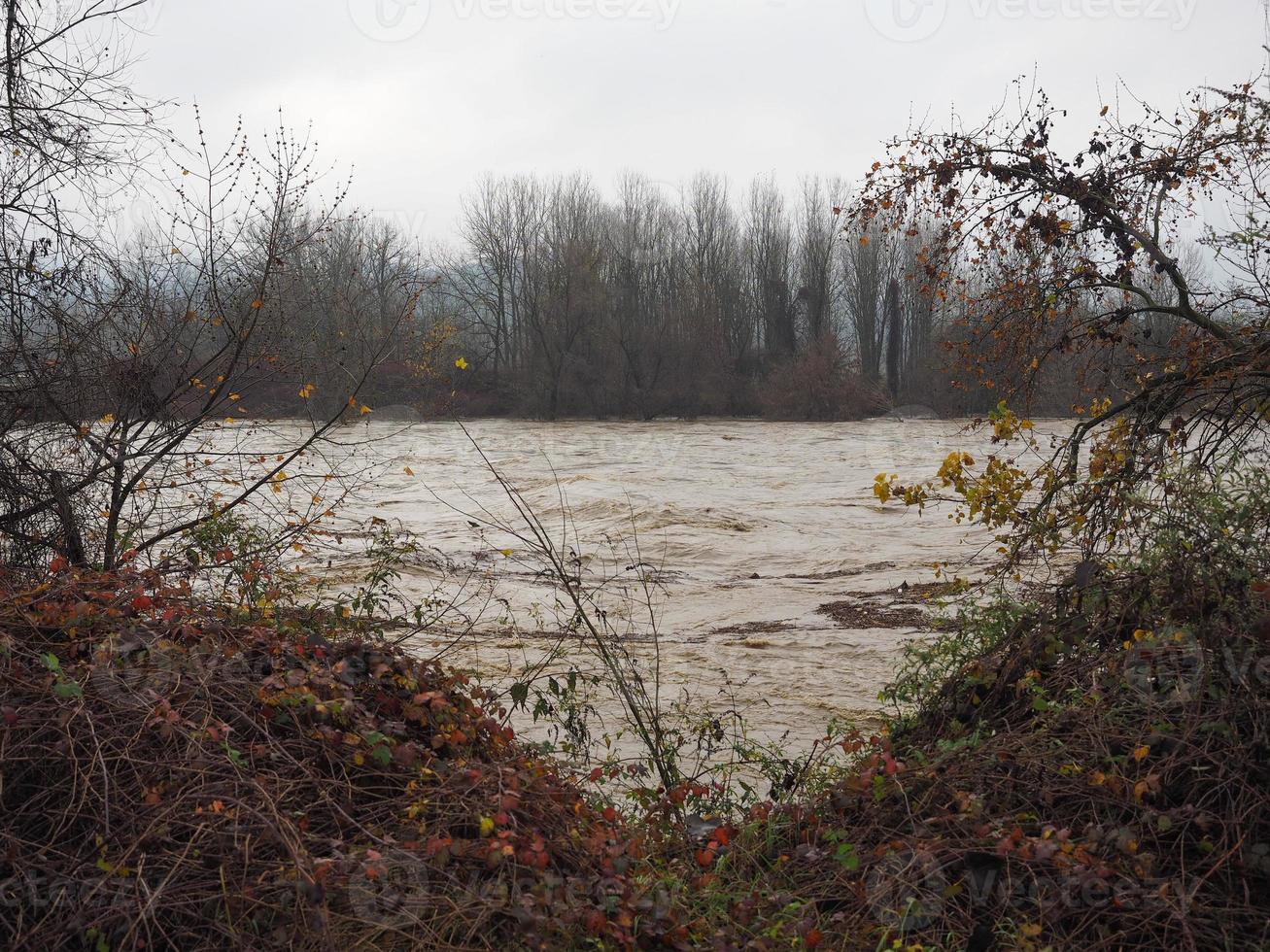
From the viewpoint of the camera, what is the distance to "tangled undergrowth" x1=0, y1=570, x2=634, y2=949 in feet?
9.98

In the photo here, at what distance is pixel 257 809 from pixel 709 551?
37.4ft

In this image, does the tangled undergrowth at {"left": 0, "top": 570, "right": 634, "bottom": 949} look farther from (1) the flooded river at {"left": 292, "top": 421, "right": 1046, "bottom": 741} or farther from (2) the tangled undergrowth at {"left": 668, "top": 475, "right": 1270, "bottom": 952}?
(1) the flooded river at {"left": 292, "top": 421, "right": 1046, "bottom": 741}

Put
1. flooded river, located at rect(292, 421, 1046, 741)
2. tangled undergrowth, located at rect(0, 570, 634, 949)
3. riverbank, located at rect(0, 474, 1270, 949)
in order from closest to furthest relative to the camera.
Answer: tangled undergrowth, located at rect(0, 570, 634, 949) → riverbank, located at rect(0, 474, 1270, 949) → flooded river, located at rect(292, 421, 1046, 741)

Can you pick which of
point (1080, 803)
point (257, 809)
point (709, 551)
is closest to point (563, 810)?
point (257, 809)

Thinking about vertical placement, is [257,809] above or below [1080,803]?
above

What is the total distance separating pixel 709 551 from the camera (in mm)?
14508

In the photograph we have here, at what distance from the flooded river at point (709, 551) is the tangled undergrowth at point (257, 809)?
1510mm

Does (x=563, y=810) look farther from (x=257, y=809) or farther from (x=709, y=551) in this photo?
(x=709, y=551)

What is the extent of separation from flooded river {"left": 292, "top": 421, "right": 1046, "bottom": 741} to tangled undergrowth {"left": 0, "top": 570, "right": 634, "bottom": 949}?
1510 mm

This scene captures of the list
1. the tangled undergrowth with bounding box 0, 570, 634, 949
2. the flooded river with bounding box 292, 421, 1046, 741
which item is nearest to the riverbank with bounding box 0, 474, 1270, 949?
the tangled undergrowth with bounding box 0, 570, 634, 949

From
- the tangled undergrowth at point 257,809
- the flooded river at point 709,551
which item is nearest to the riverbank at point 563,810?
the tangled undergrowth at point 257,809

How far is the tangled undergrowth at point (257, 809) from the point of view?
3041 millimetres

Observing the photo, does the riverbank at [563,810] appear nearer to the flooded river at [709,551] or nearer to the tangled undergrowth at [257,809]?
the tangled undergrowth at [257,809]

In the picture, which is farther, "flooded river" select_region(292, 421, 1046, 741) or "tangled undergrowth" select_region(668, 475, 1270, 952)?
"flooded river" select_region(292, 421, 1046, 741)
